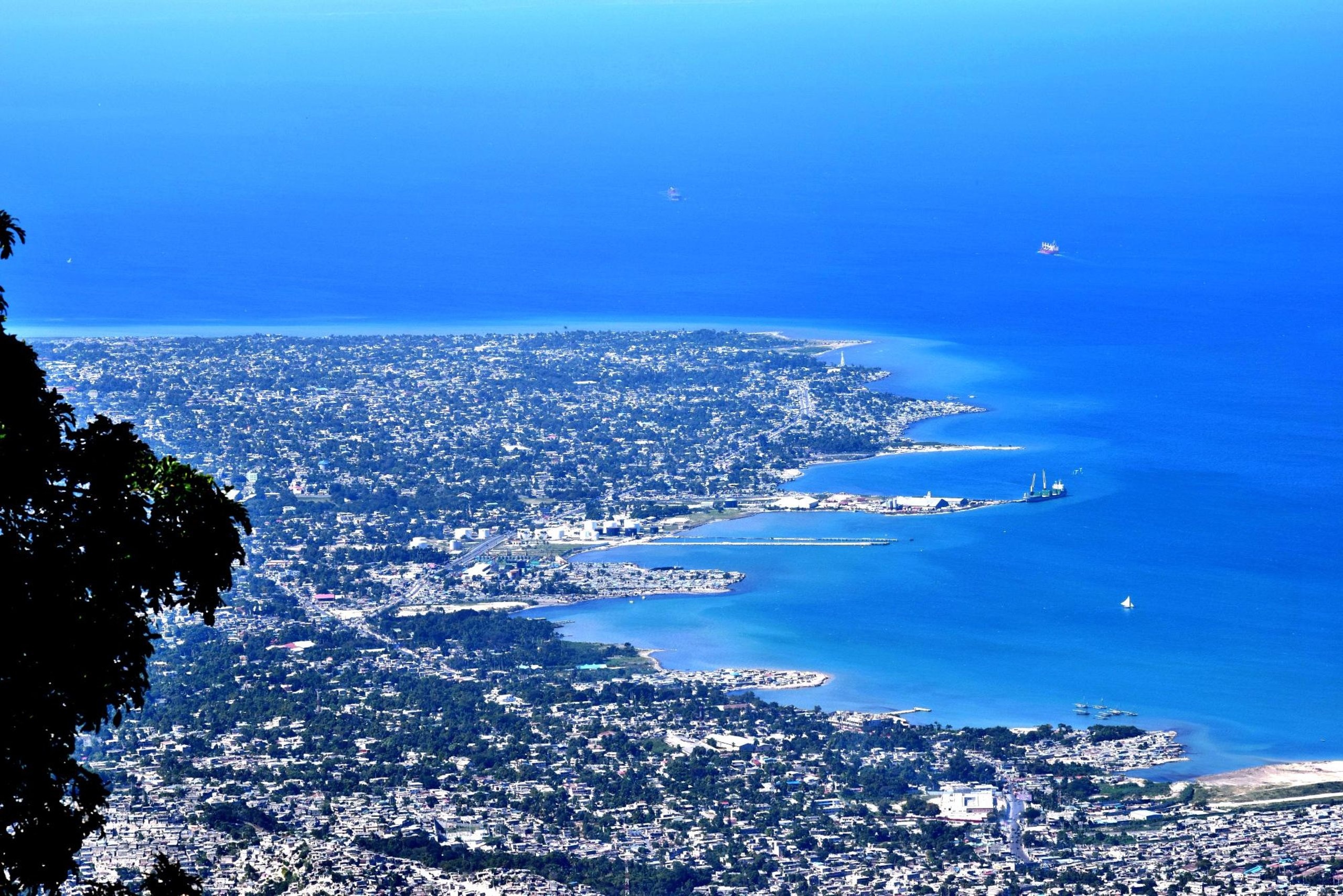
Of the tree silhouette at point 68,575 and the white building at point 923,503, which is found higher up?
the white building at point 923,503

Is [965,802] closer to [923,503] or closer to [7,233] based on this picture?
[923,503]

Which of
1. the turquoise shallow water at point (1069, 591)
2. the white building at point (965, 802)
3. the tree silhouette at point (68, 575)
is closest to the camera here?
the tree silhouette at point (68, 575)

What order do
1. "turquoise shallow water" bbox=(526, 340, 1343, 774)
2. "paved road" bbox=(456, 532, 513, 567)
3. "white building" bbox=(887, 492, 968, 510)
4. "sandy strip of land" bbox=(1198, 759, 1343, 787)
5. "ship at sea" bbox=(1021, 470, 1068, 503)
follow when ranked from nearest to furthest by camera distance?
1. "sandy strip of land" bbox=(1198, 759, 1343, 787)
2. "turquoise shallow water" bbox=(526, 340, 1343, 774)
3. "paved road" bbox=(456, 532, 513, 567)
4. "white building" bbox=(887, 492, 968, 510)
5. "ship at sea" bbox=(1021, 470, 1068, 503)

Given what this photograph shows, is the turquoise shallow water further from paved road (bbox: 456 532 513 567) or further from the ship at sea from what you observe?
paved road (bbox: 456 532 513 567)

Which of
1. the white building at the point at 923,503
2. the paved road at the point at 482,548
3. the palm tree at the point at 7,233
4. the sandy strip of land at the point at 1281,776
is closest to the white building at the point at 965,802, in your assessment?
the sandy strip of land at the point at 1281,776

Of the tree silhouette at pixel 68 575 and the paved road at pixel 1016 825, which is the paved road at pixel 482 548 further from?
the tree silhouette at pixel 68 575

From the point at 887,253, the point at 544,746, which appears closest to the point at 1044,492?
the point at 544,746

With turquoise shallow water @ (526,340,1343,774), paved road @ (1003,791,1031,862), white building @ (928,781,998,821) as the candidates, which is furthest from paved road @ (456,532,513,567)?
paved road @ (1003,791,1031,862)
